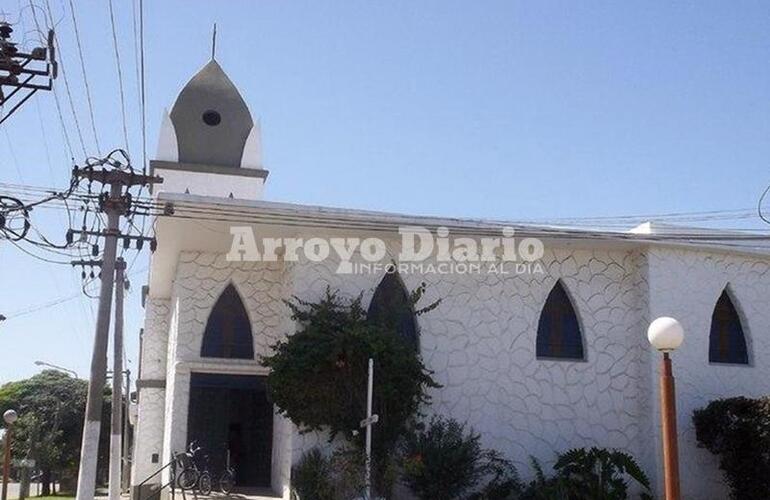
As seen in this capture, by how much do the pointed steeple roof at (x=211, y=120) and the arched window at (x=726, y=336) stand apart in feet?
53.2

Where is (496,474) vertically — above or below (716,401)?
below

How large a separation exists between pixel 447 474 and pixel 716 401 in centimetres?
560

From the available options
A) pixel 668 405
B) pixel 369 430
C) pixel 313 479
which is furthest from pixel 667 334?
pixel 313 479

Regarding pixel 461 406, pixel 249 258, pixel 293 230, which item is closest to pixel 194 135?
pixel 249 258

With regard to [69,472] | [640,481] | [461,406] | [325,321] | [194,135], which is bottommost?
[69,472]

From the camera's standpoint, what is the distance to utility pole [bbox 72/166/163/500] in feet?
51.5

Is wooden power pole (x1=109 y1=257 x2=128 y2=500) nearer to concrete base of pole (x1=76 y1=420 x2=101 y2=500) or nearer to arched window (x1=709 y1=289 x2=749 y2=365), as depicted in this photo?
concrete base of pole (x1=76 y1=420 x2=101 y2=500)

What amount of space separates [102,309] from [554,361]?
8.70 m

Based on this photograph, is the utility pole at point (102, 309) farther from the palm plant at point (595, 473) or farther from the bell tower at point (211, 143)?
the bell tower at point (211, 143)

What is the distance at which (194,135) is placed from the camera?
29.4 m

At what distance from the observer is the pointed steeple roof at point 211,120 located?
96.3 ft

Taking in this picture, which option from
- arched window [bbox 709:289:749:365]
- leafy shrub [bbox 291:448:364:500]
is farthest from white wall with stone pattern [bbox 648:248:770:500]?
leafy shrub [bbox 291:448:364:500]

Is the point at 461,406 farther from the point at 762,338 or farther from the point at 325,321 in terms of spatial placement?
the point at 762,338

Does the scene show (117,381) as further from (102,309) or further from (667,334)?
(667,334)
